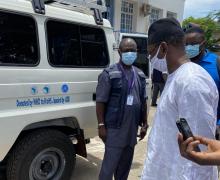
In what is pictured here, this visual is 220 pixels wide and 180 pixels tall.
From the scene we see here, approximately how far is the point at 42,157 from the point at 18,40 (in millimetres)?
1274

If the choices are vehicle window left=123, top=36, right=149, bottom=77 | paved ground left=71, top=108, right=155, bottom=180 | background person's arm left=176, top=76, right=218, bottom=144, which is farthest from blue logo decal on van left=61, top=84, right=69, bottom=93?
vehicle window left=123, top=36, right=149, bottom=77

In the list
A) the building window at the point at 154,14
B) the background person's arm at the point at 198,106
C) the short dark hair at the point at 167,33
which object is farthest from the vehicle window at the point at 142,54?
the building window at the point at 154,14

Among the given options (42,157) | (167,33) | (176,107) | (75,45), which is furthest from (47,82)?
(176,107)

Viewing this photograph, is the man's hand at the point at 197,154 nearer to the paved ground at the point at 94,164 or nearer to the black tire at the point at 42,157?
the black tire at the point at 42,157

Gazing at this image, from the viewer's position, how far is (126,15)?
13.4 m

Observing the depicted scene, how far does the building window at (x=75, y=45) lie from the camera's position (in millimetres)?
3527

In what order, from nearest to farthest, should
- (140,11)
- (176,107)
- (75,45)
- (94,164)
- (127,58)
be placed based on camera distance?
(176,107)
(127,58)
(75,45)
(94,164)
(140,11)

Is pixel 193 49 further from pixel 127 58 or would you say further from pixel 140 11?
pixel 140 11

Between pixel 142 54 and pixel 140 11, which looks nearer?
pixel 142 54

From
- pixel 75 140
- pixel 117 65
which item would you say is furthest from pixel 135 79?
pixel 75 140

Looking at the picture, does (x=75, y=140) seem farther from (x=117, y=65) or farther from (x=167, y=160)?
(x=167, y=160)

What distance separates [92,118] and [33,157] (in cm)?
85

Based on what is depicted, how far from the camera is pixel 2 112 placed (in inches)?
120

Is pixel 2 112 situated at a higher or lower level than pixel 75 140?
higher
